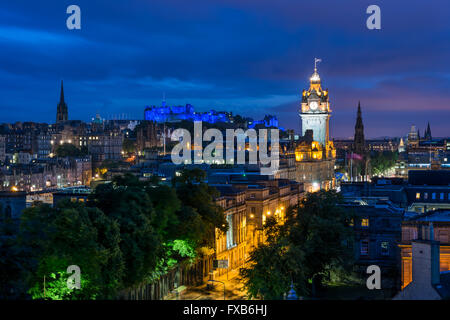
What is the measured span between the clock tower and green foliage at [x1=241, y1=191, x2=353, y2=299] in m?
125

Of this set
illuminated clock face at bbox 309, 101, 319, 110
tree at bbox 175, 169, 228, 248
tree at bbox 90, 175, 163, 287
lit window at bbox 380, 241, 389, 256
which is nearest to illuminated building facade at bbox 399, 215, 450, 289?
lit window at bbox 380, 241, 389, 256

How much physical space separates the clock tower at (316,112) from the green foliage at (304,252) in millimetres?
125201

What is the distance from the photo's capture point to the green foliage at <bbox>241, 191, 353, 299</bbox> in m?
44.7

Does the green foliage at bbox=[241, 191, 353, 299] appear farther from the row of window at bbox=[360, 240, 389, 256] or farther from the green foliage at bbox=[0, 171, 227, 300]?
the green foliage at bbox=[0, 171, 227, 300]

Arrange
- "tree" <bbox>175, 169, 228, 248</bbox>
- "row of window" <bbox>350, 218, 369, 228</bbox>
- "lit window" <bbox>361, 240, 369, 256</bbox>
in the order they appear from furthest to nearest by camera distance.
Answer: "row of window" <bbox>350, 218, 369, 228</bbox>
"lit window" <bbox>361, 240, 369, 256</bbox>
"tree" <bbox>175, 169, 228, 248</bbox>

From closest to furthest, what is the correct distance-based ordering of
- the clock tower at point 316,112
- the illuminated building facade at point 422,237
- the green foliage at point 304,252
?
the illuminated building facade at point 422,237 < the green foliage at point 304,252 < the clock tower at point 316,112

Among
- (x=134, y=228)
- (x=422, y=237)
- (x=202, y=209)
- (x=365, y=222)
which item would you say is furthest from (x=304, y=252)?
(x=202, y=209)

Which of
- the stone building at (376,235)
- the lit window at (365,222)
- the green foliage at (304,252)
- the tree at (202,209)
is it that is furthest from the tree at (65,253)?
the lit window at (365,222)

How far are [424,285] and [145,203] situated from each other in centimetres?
2173

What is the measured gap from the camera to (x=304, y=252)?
48656mm

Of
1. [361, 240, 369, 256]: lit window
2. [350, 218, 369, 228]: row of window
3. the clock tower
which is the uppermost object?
the clock tower

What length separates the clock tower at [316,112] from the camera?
18925 centimetres

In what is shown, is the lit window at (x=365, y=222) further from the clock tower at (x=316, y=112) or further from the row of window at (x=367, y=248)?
the clock tower at (x=316, y=112)
